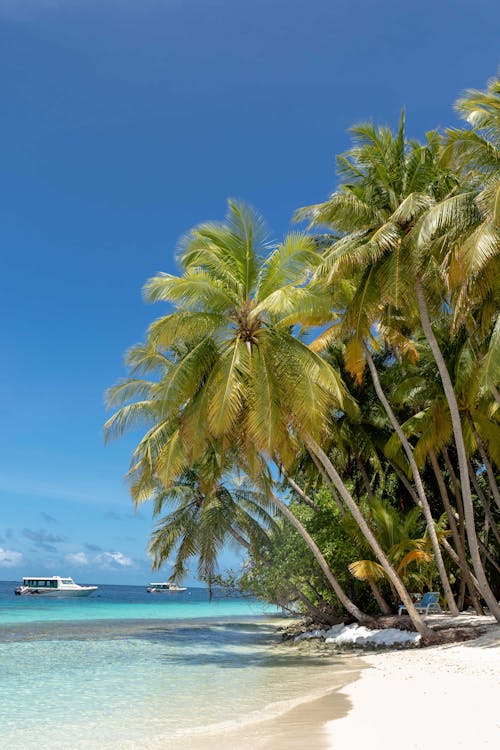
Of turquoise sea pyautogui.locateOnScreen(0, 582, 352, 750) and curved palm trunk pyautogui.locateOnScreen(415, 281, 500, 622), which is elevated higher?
curved palm trunk pyautogui.locateOnScreen(415, 281, 500, 622)

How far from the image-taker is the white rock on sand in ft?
21.1

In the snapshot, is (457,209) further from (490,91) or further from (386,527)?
(386,527)

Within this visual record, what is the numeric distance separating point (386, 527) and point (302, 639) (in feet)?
16.1

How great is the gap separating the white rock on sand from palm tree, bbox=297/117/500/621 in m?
2.79

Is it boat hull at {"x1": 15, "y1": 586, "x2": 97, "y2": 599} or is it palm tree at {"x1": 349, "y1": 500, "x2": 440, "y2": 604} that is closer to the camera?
palm tree at {"x1": 349, "y1": 500, "x2": 440, "y2": 604}

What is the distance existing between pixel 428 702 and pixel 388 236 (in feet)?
29.1

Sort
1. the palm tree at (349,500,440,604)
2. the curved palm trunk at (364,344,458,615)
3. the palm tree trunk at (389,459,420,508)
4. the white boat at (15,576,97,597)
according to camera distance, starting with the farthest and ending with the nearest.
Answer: the white boat at (15,576,97,597) → the palm tree trunk at (389,459,420,508) → the palm tree at (349,500,440,604) → the curved palm trunk at (364,344,458,615)

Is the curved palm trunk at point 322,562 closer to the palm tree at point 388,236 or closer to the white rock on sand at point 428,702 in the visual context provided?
the palm tree at point 388,236

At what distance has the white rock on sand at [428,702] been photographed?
6.43 metres

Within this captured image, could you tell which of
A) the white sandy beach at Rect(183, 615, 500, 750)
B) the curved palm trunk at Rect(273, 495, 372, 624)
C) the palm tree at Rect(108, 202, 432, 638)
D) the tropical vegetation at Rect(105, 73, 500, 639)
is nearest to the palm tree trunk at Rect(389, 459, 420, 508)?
the tropical vegetation at Rect(105, 73, 500, 639)

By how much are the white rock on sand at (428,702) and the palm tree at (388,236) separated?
2789 mm

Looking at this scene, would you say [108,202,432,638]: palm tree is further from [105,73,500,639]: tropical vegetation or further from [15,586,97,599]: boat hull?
[15,586,97,599]: boat hull

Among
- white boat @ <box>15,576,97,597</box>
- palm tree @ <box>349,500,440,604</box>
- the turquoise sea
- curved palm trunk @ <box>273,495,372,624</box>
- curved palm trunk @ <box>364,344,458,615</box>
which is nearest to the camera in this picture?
the turquoise sea

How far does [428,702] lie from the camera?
829cm
